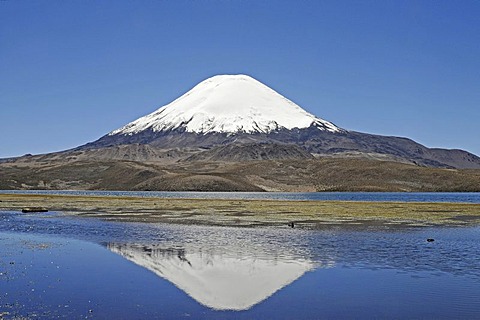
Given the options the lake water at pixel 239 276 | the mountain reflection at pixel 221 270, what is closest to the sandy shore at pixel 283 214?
the lake water at pixel 239 276

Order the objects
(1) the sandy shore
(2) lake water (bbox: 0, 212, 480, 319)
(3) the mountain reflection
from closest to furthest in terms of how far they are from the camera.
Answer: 1. (2) lake water (bbox: 0, 212, 480, 319)
2. (3) the mountain reflection
3. (1) the sandy shore

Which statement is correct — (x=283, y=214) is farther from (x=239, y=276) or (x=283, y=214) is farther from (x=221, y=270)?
(x=239, y=276)

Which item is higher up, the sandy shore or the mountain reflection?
the sandy shore

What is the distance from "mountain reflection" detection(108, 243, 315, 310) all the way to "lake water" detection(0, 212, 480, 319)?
5cm

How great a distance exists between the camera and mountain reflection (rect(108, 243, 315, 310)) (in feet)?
73.4

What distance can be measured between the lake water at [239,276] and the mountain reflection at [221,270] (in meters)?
0.05

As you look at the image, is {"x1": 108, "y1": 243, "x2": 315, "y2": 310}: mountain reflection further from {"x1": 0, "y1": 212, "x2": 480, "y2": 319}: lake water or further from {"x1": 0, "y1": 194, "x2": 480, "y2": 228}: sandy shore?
{"x1": 0, "y1": 194, "x2": 480, "y2": 228}: sandy shore

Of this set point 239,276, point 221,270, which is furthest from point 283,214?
Answer: point 239,276

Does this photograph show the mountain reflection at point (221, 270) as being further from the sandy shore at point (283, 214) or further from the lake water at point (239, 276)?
the sandy shore at point (283, 214)

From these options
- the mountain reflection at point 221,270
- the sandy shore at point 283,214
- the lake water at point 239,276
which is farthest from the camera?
the sandy shore at point 283,214

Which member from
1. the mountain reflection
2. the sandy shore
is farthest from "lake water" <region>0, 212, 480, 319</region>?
the sandy shore

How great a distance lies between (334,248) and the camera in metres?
36.3

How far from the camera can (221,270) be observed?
2805 centimetres

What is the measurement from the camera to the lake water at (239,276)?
1978 centimetres
